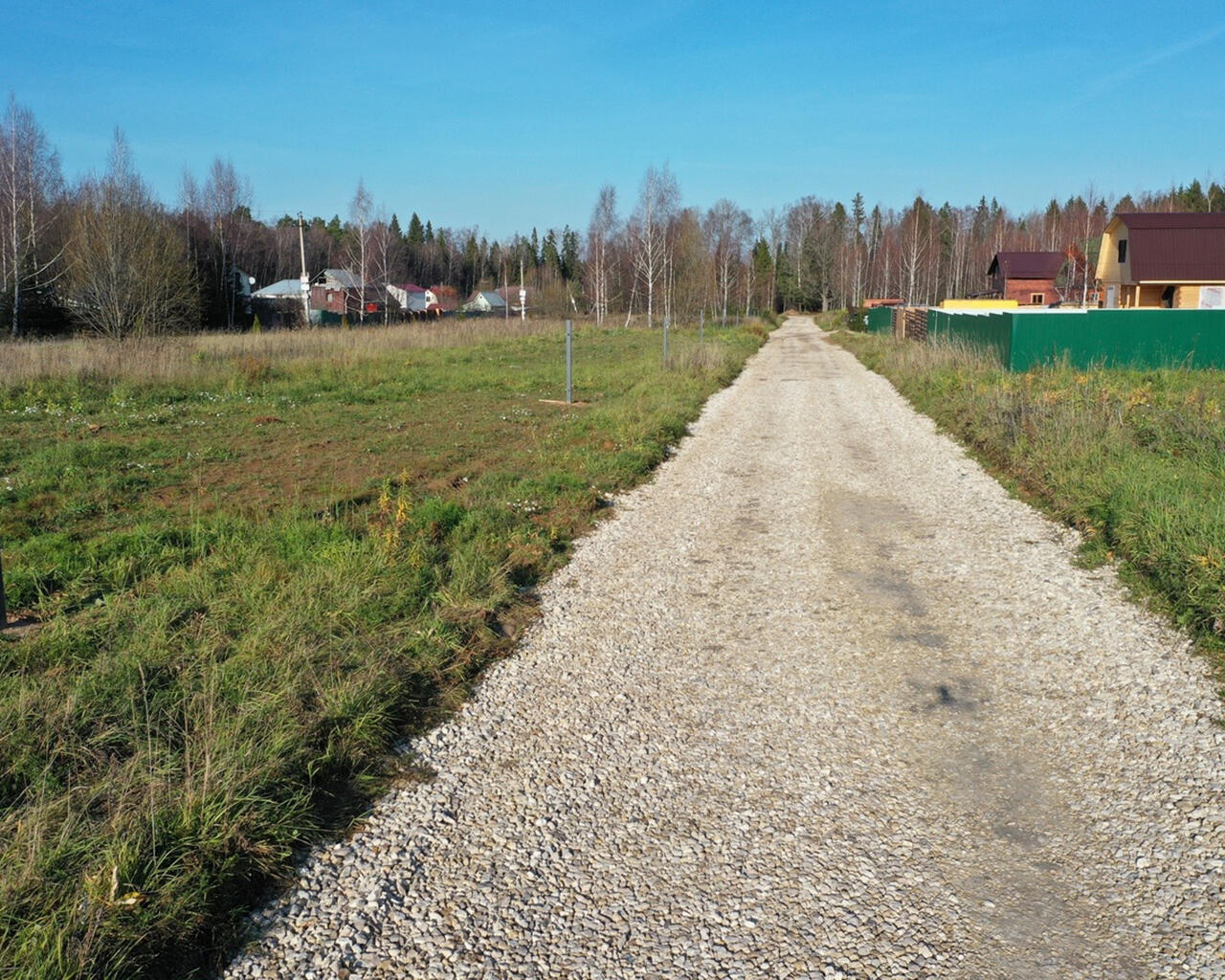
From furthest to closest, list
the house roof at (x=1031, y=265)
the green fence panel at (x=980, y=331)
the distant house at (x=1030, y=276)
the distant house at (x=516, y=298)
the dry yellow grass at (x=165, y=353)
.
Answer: the distant house at (x=516, y=298), the house roof at (x=1031, y=265), the distant house at (x=1030, y=276), the green fence panel at (x=980, y=331), the dry yellow grass at (x=165, y=353)

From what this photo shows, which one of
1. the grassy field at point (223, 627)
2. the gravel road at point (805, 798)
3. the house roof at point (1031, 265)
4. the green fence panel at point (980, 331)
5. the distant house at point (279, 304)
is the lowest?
the gravel road at point (805, 798)

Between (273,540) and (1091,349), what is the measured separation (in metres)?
21.6

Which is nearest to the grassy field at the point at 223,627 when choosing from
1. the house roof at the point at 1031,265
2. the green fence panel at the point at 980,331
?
the green fence panel at the point at 980,331

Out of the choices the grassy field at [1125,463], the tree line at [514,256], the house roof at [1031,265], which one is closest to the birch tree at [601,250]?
the tree line at [514,256]

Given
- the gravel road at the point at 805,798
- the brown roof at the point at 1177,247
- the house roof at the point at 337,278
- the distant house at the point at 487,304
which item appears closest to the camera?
the gravel road at the point at 805,798

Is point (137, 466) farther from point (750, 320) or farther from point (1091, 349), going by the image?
point (750, 320)

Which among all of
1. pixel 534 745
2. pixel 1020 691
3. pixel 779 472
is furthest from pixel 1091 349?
pixel 534 745

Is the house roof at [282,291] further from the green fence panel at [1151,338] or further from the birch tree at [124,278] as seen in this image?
the green fence panel at [1151,338]

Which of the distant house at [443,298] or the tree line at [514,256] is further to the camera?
the distant house at [443,298]

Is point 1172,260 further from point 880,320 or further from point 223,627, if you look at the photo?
point 223,627

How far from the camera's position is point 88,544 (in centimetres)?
732

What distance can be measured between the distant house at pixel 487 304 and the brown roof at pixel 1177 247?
5868 cm

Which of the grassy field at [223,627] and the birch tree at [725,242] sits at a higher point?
the birch tree at [725,242]

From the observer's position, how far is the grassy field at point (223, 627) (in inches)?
130
